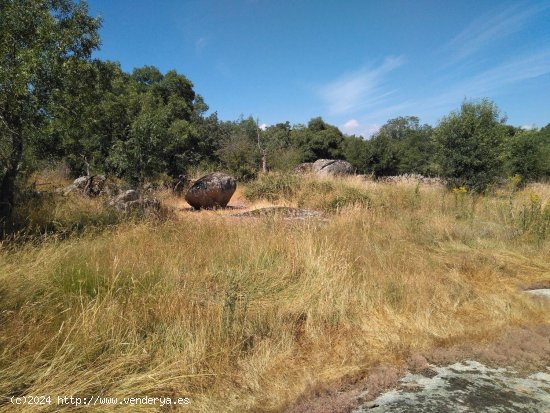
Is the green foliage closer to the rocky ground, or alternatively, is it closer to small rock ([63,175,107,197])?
small rock ([63,175,107,197])

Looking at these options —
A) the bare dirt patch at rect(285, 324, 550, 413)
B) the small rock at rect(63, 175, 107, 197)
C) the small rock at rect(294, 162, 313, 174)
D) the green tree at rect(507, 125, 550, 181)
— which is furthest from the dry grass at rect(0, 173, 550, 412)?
the green tree at rect(507, 125, 550, 181)

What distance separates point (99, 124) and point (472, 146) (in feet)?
41.8

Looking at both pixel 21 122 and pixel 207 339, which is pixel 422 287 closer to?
pixel 207 339

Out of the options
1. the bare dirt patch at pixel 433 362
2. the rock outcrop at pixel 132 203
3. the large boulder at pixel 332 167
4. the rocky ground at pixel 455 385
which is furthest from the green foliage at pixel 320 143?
the rocky ground at pixel 455 385

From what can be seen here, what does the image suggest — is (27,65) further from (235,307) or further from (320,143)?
(320,143)

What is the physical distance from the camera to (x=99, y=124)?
9180 millimetres

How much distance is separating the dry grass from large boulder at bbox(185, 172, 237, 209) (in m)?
5.44

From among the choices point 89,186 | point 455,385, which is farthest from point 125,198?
point 455,385

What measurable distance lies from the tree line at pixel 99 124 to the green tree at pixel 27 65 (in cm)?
1

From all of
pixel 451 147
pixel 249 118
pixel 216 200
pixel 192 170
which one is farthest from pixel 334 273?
pixel 249 118

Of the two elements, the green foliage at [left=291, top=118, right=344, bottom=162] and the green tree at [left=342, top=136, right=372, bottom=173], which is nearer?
the green tree at [left=342, top=136, right=372, bottom=173]

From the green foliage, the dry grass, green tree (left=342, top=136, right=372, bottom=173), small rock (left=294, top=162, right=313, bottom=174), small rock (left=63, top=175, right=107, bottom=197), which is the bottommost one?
the dry grass

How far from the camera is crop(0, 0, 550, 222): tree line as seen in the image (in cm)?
521

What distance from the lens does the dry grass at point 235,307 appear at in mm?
2252
